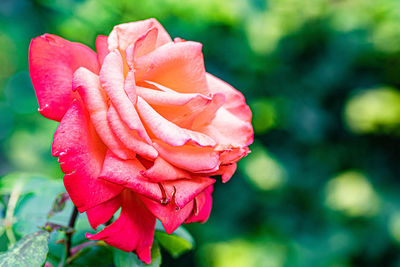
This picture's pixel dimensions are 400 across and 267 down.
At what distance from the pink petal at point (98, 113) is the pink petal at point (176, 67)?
0.21 ft

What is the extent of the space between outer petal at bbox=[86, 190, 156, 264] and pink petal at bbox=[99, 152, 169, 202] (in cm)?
4

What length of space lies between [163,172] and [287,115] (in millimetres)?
1325

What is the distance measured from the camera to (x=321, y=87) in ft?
5.57

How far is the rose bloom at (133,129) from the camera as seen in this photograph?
382 millimetres

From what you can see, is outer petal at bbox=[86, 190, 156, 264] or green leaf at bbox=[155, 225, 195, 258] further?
green leaf at bbox=[155, 225, 195, 258]

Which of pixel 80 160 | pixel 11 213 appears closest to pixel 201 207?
pixel 80 160

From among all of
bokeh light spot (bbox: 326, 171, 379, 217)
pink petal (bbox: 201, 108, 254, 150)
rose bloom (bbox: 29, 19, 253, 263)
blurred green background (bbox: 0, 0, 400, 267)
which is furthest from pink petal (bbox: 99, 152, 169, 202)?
bokeh light spot (bbox: 326, 171, 379, 217)

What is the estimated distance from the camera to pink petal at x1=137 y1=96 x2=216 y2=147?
39cm

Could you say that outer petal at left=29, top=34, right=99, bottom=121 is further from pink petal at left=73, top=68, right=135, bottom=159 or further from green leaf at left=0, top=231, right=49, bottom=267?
green leaf at left=0, top=231, right=49, bottom=267

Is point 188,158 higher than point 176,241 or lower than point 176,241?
higher

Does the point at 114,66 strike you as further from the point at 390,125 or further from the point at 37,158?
the point at 390,125

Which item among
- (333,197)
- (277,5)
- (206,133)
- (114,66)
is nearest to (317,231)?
(333,197)

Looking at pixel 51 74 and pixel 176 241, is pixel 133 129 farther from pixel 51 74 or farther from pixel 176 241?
pixel 176 241

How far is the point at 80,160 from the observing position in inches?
14.8
